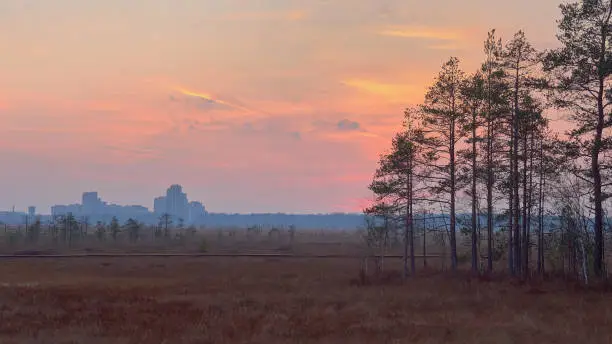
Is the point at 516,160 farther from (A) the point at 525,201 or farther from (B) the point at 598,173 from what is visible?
(B) the point at 598,173

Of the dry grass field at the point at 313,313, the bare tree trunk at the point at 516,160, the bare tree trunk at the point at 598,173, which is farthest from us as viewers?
the bare tree trunk at the point at 516,160

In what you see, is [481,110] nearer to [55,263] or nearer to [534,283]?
[534,283]

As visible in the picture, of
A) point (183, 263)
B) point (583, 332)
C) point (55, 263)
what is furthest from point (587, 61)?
point (55, 263)

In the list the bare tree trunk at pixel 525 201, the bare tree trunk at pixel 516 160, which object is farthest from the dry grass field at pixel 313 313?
the bare tree trunk at pixel 516 160

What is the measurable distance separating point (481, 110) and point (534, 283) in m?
11.4

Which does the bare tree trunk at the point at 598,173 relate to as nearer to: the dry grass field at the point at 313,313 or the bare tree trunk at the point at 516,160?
the dry grass field at the point at 313,313

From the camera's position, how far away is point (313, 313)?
2350 cm

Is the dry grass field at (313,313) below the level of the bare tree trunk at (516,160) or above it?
below

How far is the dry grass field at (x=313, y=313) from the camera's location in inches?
711

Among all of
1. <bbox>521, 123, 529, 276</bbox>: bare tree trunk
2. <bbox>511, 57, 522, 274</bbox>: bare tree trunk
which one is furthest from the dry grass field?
<bbox>511, 57, 522, 274</bbox>: bare tree trunk

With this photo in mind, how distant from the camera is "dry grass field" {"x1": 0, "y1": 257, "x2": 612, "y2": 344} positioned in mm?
18047

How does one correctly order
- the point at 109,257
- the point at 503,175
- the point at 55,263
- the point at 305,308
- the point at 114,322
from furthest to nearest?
the point at 109,257 < the point at 55,263 < the point at 503,175 < the point at 305,308 < the point at 114,322

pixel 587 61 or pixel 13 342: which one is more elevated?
pixel 587 61

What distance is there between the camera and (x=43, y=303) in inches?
1039
